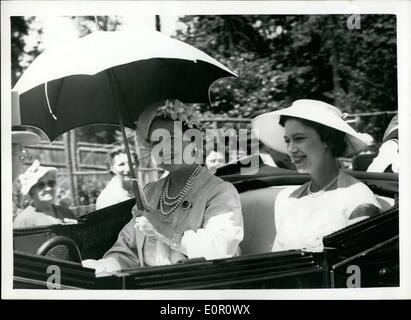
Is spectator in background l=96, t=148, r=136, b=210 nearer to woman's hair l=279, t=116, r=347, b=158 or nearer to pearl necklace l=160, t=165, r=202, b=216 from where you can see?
pearl necklace l=160, t=165, r=202, b=216

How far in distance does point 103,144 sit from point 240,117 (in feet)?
2.91

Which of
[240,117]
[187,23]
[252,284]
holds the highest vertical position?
[187,23]

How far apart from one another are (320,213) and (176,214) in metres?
0.89

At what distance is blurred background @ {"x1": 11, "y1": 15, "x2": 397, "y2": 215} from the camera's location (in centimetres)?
393

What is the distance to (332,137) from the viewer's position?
3.88m

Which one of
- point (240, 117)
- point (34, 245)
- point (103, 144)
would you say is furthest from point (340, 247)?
point (34, 245)

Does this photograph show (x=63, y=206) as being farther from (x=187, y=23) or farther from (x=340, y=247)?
(x=340, y=247)

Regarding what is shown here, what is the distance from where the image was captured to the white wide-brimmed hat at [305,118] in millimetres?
3877

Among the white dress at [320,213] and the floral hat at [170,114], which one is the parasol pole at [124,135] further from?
the white dress at [320,213]

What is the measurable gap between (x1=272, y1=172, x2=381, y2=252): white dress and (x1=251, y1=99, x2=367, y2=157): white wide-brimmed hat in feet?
0.74

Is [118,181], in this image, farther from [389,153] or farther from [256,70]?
[389,153]

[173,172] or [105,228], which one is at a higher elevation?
[173,172]

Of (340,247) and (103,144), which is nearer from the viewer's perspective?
(340,247)

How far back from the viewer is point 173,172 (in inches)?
152
